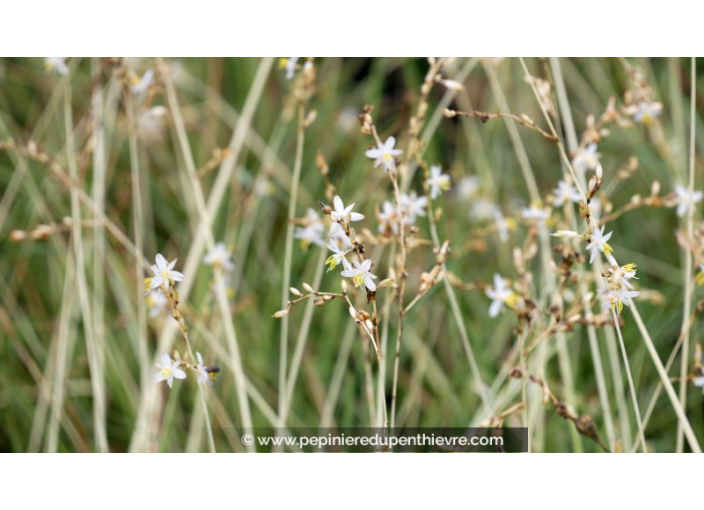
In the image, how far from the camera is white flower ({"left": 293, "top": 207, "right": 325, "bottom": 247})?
1138 mm

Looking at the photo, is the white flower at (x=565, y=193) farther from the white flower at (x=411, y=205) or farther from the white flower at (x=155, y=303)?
the white flower at (x=155, y=303)

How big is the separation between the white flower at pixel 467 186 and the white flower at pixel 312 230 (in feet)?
1.39

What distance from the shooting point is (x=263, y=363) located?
1355mm

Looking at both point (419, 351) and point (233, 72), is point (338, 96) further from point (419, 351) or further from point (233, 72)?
point (419, 351)

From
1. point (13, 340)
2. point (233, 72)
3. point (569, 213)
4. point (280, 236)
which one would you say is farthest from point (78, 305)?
point (569, 213)

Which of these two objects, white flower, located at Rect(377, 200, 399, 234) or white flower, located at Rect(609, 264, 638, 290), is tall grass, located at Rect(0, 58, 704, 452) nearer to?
white flower, located at Rect(377, 200, 399, 234)

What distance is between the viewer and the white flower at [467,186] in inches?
60.4

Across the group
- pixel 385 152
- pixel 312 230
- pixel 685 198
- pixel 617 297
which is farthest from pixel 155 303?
pixel 685 198

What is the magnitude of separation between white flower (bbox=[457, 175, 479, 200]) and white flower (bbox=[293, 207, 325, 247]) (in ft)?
1.39

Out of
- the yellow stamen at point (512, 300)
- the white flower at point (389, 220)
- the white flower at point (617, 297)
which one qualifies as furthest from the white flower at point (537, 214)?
the white flower at point (617, 297)

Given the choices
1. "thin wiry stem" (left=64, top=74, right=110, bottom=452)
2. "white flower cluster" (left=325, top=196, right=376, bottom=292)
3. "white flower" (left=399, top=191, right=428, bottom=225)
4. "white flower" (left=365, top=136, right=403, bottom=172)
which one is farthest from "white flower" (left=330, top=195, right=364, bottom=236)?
"thin wiry stem" (left=64, top=74, right=110, bottom=452)

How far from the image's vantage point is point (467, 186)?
1.55m

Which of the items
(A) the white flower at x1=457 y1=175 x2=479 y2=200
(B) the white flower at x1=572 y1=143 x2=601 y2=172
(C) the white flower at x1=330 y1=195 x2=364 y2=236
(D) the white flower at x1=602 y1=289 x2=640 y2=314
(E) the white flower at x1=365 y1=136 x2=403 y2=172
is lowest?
(D) the white flower at x1=602 y1=289 x2=640 y2=314

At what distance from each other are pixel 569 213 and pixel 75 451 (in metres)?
0.90
